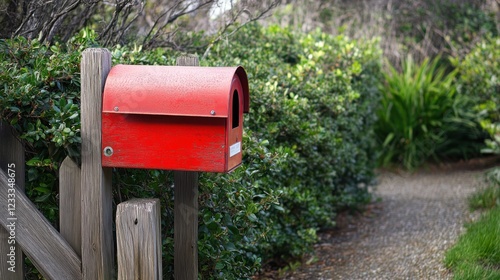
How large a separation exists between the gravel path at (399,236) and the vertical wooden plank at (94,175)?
2.52 m

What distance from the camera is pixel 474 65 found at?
9.33m

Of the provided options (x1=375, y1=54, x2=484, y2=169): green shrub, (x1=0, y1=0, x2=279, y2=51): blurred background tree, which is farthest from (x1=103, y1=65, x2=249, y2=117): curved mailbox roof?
(x1=375, y1=54, x2=484, y2=169): green shrub

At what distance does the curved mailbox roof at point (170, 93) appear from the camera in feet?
8.24

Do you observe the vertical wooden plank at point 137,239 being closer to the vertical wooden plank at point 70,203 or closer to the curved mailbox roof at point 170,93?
the vertical wooden plank at point 70,203

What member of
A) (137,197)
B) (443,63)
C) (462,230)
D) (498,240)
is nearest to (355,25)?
(443,63)

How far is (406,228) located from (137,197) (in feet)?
13.1

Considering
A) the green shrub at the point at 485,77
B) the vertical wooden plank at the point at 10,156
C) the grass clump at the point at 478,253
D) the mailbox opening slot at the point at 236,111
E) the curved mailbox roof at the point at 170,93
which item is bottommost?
the grass clump at the point at 478,253

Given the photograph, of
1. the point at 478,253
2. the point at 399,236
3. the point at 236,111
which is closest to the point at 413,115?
the point at 399,236

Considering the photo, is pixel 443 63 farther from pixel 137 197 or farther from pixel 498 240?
pixel 137 197

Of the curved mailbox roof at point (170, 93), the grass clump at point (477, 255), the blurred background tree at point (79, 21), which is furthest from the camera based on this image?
the grass clump at point (477, 255)

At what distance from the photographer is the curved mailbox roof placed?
2.51 m

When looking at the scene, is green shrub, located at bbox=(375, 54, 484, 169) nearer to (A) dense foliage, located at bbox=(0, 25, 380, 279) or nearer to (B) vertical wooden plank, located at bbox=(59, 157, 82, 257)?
(A) dense foliage, located at bbox=(0, 25, 380, 279)

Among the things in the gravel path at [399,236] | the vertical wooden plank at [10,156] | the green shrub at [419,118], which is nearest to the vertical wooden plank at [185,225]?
the vertical wooden plank at [10,156]

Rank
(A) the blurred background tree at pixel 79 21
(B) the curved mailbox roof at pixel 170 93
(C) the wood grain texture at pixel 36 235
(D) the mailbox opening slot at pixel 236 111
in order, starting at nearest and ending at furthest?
(B) the curved mailbox roof at pixel 170 93
(C) the wood grain texture at pixel 36 235
(D) the mailbox opening slot at pixel 236 111
(A) the blurred background tree at pixel 79 21
